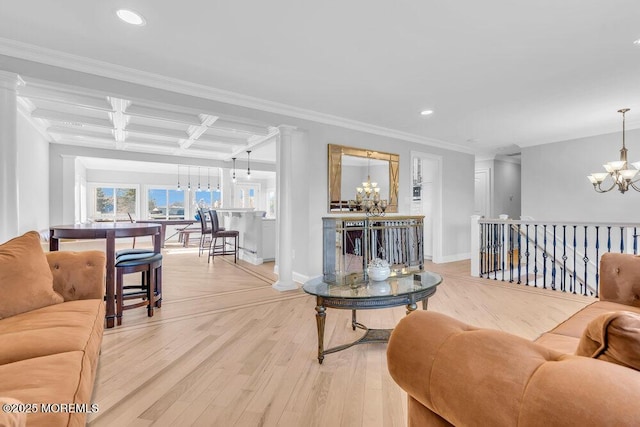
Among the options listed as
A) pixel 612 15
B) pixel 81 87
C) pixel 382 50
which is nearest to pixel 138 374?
pixel 81 87

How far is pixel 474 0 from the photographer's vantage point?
81.5 inches

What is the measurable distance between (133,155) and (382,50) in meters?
6.76

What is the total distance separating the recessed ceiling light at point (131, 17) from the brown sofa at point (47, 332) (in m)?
1.63

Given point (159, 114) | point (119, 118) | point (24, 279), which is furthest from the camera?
point (119, 118)

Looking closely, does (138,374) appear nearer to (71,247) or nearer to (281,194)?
(281,194)

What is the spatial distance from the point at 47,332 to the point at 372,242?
3.81m

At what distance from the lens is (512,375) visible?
2.23ft

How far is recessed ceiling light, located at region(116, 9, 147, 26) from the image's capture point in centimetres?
219

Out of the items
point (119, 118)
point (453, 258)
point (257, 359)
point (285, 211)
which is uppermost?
point (119, 118)

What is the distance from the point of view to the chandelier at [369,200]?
4.84 m

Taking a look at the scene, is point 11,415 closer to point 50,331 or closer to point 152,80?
point 50,331

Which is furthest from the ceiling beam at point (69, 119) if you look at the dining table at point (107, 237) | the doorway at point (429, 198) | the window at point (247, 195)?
the window at point (247, 195)

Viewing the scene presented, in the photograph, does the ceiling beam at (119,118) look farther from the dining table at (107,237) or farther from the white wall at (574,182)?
the white wall at (574,182)

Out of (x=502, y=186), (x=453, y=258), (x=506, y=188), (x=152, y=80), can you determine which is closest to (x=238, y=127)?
(x=152, y=80)
